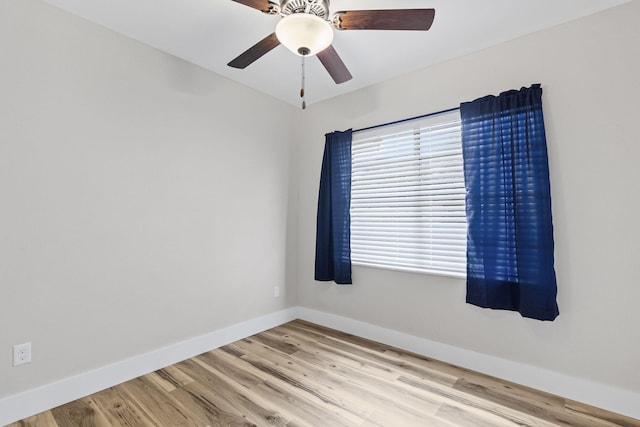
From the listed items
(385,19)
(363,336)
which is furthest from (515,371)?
(385,19)

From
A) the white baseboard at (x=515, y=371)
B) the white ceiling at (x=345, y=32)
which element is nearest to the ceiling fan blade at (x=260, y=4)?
the white ceiling at (x=345, y=32)

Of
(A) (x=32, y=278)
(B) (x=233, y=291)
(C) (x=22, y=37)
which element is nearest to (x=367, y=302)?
(B) (x=233, y=291)

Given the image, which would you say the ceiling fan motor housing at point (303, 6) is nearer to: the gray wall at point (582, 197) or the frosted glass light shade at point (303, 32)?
the frosted glass light shade at point (303, 32)

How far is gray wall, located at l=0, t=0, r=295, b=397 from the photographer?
1.78 meters

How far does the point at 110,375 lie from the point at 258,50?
2.41 m

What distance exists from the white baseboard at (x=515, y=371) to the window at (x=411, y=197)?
621mm

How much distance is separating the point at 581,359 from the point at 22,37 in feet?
Answer: 13.2

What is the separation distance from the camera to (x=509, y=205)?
213cm

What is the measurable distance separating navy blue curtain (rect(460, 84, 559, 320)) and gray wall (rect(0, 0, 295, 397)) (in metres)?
2.07

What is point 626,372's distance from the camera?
1814mm

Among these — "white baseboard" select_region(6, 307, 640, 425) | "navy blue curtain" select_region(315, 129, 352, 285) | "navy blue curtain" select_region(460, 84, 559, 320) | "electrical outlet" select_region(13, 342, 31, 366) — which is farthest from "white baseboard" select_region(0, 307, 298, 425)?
"navy blue curtain" select_region(460, 84, 559, 320)

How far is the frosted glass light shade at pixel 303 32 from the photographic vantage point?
1.54 metres

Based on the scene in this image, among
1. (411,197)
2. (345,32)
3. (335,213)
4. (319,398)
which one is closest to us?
(319,398)

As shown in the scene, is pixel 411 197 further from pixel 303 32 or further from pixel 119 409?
pixel 119 409
